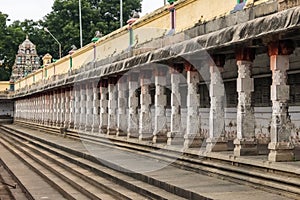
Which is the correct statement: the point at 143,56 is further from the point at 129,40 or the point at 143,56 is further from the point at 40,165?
the point at 40,165

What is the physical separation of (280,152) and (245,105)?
114cm

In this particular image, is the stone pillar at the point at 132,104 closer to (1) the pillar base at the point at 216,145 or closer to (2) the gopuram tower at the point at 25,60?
(1) the pillar base at the point at 216,145

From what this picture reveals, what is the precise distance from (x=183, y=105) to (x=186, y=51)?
18.1 ft

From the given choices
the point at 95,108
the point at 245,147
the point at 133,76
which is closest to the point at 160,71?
the point at 133,76

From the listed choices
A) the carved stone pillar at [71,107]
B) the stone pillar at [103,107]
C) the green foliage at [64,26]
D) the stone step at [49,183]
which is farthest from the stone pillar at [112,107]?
the green foliage at [64,26]

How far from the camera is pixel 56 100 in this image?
86.1ft

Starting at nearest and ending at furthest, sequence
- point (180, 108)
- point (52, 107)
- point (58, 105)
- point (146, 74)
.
A: point (180, 108)
point (146, 74)
point (58, 105)
point (52, 107)

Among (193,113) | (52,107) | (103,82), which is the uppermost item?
(103,82)

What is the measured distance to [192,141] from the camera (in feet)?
33.2

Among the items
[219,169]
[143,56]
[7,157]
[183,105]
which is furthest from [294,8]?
[7,157]

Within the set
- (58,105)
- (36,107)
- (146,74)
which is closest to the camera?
(146,74)

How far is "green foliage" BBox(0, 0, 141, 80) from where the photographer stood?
54031 millimetres

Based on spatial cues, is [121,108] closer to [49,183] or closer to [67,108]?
[49,183]

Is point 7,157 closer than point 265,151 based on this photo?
No
